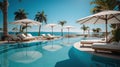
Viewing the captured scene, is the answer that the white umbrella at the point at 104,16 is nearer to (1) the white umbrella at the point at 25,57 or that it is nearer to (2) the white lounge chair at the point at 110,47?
→ (2) the white lounge chair at the point at 110,47

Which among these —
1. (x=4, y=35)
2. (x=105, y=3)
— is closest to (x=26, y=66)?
(x=4, y=35)

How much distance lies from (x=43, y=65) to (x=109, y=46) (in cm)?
375

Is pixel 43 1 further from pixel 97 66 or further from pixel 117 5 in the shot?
pixel 97 66

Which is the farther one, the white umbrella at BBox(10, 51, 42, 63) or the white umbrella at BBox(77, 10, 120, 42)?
the white umbrella at BBox(77, 10, 120, 42)

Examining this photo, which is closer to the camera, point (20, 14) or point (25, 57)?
point (25, 57)

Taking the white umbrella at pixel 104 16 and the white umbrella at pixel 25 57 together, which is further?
the white umbrella at pixel 104 16

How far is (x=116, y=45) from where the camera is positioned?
687cm

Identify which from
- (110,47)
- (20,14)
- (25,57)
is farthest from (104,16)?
(20,14)

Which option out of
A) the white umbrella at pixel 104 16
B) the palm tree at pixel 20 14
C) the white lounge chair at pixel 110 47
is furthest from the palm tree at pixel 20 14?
the white lounge chair at pixel 110 47

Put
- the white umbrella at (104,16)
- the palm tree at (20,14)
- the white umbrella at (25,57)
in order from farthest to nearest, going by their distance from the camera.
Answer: the palm tree at (20,14) → the white umbrella at (104,16) → the white umbrella at (25,57)

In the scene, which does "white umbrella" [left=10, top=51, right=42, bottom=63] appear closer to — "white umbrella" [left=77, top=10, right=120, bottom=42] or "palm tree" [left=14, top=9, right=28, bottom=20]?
"white umbrella" [left=77, top=10, right=120, bottom=42]

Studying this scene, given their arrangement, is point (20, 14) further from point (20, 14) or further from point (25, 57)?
point (25, 57)

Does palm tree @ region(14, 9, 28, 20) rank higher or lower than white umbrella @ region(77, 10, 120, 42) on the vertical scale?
higher

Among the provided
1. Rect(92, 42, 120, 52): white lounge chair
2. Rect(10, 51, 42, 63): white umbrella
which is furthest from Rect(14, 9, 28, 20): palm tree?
Rect(92, 42, 120, 52): white lounge chair
